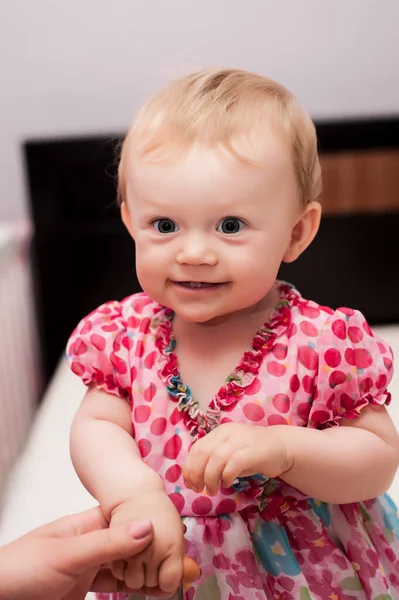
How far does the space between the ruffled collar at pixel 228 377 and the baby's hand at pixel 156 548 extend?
0.29ft

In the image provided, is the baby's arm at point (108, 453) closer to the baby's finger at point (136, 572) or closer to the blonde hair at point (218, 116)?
the baby's finger at point (136, 572)

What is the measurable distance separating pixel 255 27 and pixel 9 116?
67 cm

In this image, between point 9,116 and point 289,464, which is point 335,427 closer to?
point 289,464

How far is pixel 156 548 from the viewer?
646mm

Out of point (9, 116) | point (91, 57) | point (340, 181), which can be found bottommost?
point (340, 181)

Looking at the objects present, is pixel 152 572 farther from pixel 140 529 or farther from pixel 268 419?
pixel 268 419

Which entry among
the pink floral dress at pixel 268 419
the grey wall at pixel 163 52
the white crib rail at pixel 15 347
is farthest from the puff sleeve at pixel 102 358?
the grey wall at pixel 163 52

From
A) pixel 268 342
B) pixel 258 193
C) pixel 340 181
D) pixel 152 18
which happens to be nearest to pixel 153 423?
pixel 268 342

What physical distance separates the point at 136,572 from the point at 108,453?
0.37ft

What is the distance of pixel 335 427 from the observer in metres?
0.72

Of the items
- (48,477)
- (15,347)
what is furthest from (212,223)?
(15,347)

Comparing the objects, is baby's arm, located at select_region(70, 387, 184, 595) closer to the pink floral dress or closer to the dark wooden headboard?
the pink floral dress

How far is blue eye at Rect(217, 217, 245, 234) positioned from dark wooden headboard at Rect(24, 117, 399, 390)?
1.18m

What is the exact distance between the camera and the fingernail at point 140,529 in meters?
0.63
